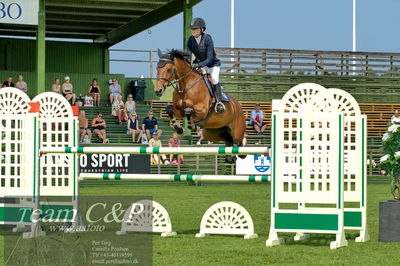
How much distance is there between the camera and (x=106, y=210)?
1239 centimetres

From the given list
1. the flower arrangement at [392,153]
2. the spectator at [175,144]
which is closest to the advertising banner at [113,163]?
the spectator at [175,144]

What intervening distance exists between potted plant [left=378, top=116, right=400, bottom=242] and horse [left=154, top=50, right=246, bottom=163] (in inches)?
131

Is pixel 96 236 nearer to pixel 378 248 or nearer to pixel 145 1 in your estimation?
pixel 378 248

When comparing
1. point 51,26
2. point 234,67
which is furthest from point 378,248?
Result: point 51,26

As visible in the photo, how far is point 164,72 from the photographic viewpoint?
1118 cm

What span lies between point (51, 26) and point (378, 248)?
1017 inches

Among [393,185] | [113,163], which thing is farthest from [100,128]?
[393,185]

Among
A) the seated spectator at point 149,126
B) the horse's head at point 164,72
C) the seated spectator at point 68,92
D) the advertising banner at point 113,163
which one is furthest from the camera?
the seated spectator at point 149,126

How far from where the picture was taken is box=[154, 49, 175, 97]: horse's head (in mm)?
11016

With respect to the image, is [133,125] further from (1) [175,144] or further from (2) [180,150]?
(2) [180,150]

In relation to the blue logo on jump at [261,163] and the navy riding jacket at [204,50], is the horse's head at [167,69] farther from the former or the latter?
the blue logo on jump at [261,163]

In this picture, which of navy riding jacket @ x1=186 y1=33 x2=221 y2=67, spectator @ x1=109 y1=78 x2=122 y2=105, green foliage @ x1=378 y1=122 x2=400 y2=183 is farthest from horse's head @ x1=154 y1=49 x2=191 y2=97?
spectator @ x1=109 y1=78 x2=122 y2=105

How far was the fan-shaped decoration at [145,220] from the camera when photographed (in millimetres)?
9398

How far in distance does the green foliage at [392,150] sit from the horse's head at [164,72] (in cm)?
322
